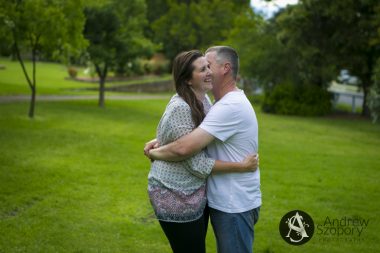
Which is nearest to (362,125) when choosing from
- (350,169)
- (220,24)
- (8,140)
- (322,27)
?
(322,27)

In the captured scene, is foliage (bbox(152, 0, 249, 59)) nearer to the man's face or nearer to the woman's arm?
the man's face

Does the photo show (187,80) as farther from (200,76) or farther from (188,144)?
(188,144)

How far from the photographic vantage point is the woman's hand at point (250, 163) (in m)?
3.60

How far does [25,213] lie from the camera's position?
7176 mm

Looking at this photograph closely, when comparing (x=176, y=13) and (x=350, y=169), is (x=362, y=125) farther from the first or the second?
(x=176, y=13)

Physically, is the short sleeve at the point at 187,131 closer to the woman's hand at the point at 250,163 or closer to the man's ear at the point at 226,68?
the woman's hand at the point at 250,163

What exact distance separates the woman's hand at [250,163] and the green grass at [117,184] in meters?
2.79

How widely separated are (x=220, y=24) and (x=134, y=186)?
37.1 m

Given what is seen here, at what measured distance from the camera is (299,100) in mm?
26062

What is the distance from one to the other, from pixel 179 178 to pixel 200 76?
0.70 meters

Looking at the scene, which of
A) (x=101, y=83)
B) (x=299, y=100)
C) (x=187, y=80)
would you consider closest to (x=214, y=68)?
(x=187, y=80)

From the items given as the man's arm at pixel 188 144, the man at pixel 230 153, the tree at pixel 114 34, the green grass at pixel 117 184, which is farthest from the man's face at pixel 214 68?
the tree at pixel 114 34

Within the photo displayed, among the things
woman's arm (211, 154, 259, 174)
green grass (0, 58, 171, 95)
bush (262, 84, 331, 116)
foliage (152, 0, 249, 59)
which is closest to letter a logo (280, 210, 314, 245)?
woman's arm (211, 154, 259, 174)

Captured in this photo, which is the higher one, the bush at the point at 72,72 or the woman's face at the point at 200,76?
the woman's face at the point at 200,76
